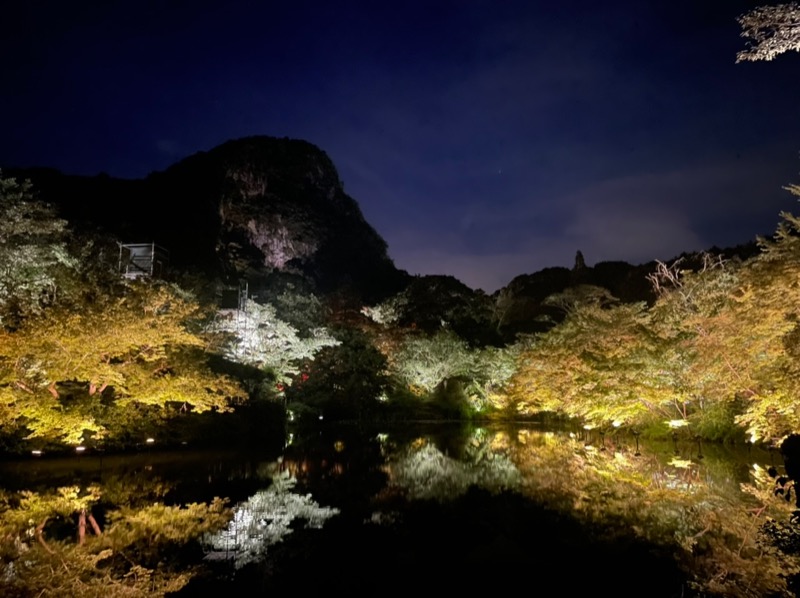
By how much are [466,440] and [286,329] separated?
28.0 ft

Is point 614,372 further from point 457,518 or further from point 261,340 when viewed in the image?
point 261,340

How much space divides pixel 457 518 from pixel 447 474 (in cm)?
388

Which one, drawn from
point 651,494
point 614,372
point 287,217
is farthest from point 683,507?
point 287,217

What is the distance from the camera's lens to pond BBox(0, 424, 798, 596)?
4.95 meters

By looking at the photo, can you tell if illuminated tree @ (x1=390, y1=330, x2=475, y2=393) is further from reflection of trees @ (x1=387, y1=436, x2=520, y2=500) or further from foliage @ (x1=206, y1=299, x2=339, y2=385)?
reflection of trees @ (x1=387, y1=436, x2=520, y2=500)

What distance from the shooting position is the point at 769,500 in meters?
7.68

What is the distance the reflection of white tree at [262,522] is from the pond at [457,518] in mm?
31

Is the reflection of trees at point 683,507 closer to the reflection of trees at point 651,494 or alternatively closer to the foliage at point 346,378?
the reflection of trees at point 651,494

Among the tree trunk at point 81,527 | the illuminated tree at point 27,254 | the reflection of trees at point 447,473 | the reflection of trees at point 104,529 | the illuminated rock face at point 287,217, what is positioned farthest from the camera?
the illuminated rock face at point 287,217

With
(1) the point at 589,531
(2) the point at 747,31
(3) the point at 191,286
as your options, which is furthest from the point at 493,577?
(3) the point at 191,286

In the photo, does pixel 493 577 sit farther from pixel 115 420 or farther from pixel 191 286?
pixel 191 286

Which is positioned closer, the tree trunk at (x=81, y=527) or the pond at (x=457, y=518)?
the pond at (x=457, y=518)

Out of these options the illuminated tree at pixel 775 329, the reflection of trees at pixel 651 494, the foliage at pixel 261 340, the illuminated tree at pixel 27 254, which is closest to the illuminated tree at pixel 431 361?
the foliage at pixel 261 340

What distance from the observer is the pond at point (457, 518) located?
16.2 ft
